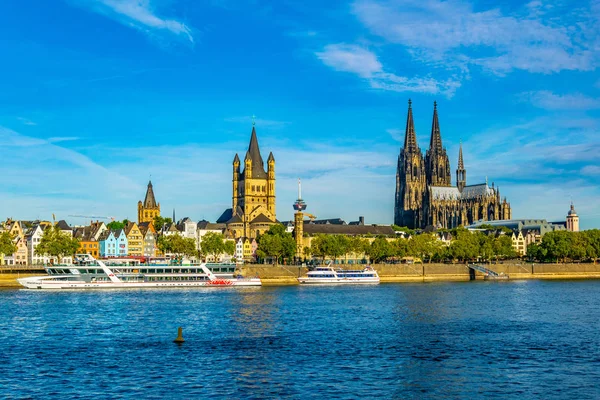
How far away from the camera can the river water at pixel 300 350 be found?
3688 centimetres

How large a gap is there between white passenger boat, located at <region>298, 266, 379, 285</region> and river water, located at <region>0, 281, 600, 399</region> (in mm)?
43408

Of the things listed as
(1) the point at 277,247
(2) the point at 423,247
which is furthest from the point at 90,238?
(2) the point at 423,247

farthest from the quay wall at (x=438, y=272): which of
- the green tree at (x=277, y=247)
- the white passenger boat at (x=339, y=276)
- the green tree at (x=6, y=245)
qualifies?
the green tree at (x=6, y=245)

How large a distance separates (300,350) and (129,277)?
69.3 metres

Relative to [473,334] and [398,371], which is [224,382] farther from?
[473,334]

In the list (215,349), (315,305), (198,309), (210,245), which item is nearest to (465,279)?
(210,245)

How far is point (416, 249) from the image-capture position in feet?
547

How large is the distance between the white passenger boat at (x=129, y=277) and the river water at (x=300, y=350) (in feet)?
86.6

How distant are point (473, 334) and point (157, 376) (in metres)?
23.8

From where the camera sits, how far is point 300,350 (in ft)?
156

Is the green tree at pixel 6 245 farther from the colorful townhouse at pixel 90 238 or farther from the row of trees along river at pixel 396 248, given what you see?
the colorful townhouse at pixel 90 238

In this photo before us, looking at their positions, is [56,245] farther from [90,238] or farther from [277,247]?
[277,247]

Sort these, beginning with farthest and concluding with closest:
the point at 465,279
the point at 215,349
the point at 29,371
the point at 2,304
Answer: the point at 465,279 < the point at 2,304 < the point at 215,349 < the point at 29,371

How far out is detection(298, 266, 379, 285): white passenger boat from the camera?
126062 mm
